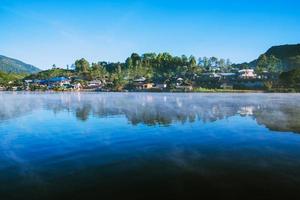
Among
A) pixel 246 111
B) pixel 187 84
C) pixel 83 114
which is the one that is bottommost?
pixel 187 84

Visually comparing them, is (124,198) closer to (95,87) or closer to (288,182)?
(288,182)

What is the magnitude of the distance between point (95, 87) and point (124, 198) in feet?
468

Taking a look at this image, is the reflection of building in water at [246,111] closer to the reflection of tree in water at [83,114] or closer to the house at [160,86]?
the reflection of tree in water at [83,114]

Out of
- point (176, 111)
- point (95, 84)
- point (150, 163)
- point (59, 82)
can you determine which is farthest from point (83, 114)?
point (59, 82)

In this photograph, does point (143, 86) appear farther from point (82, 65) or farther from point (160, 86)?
point (82, 65)

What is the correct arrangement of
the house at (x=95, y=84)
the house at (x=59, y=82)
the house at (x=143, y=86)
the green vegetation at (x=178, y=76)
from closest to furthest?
the green vegetation at (x=178, y=76) < the house at (x=143, y=86) < the house at (x=95, y=84) < the house at (x=59, y=82)

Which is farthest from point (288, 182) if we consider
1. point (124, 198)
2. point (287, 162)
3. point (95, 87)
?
point (95, 87)

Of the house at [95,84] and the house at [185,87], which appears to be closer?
the house at [185,87]

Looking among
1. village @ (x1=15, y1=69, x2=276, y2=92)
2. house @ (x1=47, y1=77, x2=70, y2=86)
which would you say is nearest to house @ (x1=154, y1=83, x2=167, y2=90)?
village @ (x1=15, y1=69, x2=276, y2=92)

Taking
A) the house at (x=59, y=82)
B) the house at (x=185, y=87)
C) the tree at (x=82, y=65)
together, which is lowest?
the house at (x=185, y=87)

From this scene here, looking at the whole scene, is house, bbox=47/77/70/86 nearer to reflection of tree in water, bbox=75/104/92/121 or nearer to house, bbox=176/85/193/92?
house, bbox=176/85/193/92

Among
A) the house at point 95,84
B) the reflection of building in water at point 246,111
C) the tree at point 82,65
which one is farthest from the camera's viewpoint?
the tree at point 82,65

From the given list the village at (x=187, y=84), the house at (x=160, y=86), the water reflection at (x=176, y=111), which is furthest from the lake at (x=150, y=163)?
the house at (x=160, y=86)

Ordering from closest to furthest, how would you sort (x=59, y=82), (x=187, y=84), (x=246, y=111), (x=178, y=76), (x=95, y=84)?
(x=246, y=111)
(x=187, y=84)
(x=178, y=76)
(x=95, y=84)
(x=59, y=82)
